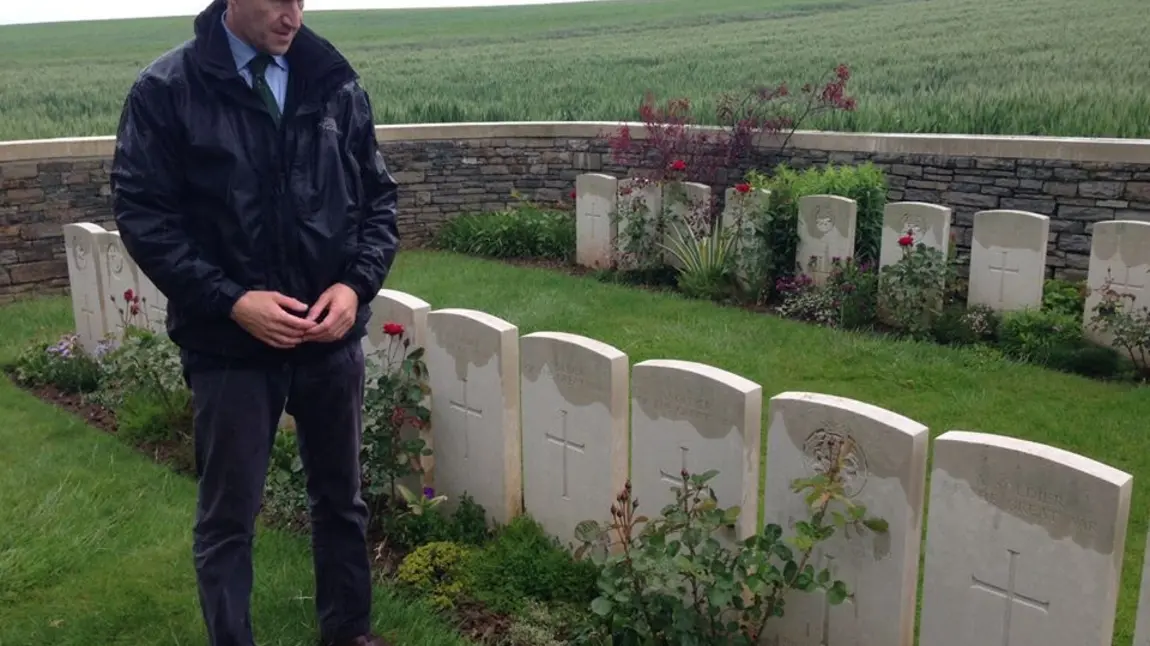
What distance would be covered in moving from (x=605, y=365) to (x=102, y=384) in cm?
341

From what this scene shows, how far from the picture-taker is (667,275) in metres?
8.48

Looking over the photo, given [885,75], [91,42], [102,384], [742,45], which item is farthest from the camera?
[91,42]

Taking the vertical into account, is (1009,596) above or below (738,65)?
below

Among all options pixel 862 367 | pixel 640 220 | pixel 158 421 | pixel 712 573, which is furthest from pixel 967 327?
pixel 158 421

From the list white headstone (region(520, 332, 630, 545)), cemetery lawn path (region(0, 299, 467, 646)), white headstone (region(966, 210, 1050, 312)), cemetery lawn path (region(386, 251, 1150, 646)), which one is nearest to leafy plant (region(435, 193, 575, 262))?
cemetery lawn path (region(386, 251, 1150, 646))

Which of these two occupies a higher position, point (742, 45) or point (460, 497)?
point (742, 45)

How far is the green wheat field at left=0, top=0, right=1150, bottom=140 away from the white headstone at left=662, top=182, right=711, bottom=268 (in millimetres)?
1926

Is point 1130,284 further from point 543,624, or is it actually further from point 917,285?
point 543,624

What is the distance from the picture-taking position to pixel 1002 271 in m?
6.59

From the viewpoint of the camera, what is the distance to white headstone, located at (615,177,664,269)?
27.7 feet

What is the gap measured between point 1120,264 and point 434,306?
14.8 ft

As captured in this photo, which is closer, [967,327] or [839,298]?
[967,327]

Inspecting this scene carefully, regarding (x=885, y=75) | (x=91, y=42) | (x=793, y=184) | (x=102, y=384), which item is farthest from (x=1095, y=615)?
(x=91, y=42)

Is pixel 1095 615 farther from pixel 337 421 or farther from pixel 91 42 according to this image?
pixel 91 42
